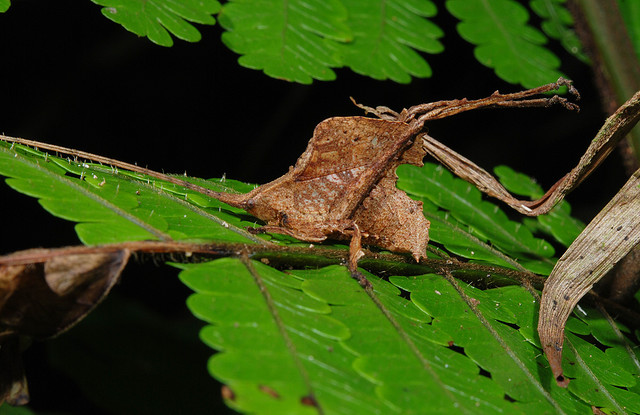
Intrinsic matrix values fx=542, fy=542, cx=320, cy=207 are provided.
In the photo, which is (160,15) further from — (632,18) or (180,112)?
(632,18)

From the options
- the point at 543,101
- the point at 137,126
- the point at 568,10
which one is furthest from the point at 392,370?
the point at 137,126

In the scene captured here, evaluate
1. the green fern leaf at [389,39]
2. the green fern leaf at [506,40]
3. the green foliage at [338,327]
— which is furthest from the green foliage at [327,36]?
the green foliage at [338,327]

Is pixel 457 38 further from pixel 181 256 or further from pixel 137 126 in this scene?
pixel 181 256

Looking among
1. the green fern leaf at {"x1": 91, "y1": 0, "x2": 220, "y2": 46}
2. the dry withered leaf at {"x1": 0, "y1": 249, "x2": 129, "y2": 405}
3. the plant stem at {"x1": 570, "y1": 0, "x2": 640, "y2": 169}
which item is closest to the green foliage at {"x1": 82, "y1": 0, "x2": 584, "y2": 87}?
the green fern leaf at {"x1": 91, "y1": 0, "x2": 220, "y2": 46}

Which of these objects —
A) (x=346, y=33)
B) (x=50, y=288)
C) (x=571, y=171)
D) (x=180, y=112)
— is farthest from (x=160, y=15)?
A: (x=180, y=112)

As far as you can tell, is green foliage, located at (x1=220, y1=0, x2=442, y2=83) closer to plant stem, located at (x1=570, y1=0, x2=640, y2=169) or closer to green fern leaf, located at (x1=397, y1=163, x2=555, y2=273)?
green fern leaf, located at (x1=397, y1=163, x2=555, y2=273)
